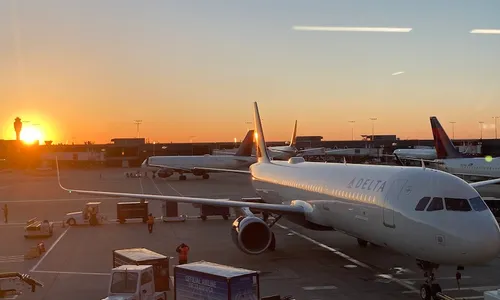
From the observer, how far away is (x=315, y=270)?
1992cm

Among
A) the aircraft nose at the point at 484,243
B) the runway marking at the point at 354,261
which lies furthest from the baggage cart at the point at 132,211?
the aircraft nose at the point at 484,243

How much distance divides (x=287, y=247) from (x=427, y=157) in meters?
71.8

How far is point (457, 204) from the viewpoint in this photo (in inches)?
562

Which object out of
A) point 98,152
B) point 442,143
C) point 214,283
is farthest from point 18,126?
point 214,283

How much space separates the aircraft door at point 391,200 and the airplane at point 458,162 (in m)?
36.1

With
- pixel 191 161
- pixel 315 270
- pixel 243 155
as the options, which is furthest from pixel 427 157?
pixel 315 270

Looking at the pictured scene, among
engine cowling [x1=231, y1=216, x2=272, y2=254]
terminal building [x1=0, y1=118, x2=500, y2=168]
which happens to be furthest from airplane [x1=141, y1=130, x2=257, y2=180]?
engine cowling [x1=231, y1=216, x2=272, y2=254]

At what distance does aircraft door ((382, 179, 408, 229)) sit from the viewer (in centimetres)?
1569

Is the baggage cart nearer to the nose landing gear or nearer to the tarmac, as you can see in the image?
the tarmac

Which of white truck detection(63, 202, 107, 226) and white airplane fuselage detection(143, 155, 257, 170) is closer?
white truck detection(63, 202, 107, 226)

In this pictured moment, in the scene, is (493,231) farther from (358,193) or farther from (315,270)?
(315,270)

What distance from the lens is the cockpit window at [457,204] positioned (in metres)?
14.2

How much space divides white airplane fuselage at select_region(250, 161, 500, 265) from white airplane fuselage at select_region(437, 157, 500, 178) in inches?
1215

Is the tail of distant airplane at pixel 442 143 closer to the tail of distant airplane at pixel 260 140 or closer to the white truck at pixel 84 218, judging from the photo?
the tail of distant airplane at pixel 260 140
